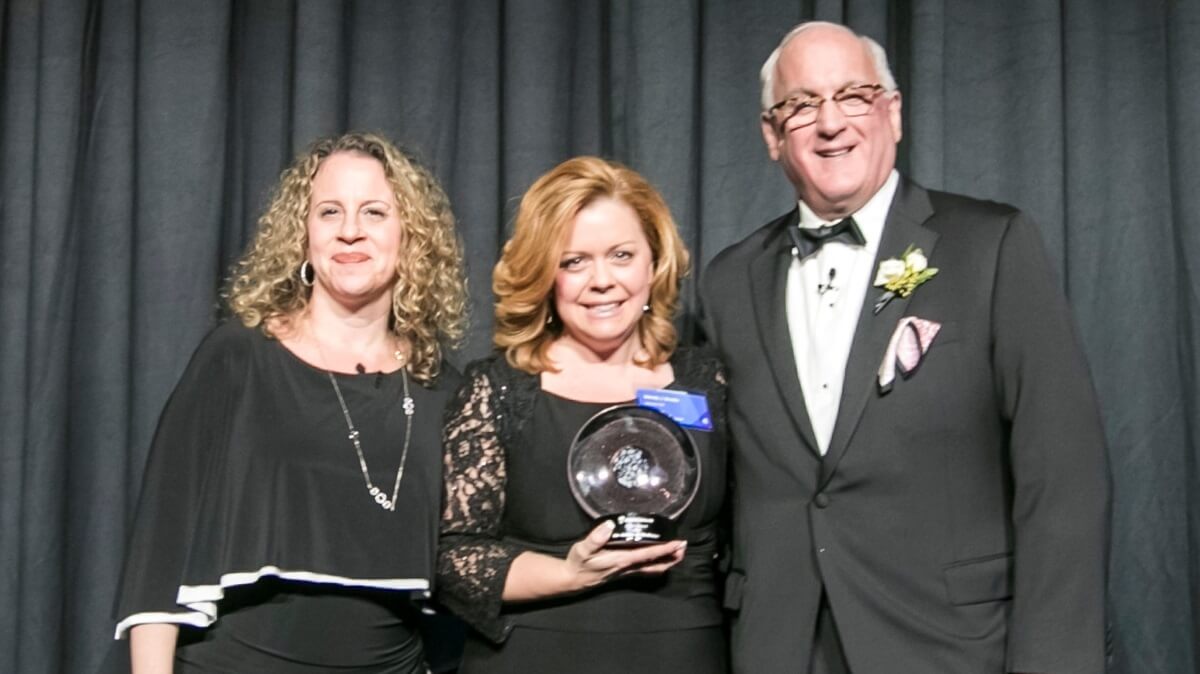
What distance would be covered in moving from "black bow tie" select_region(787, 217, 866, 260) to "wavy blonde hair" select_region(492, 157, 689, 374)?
9.8 inches

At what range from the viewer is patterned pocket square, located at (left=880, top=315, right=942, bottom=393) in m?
2.18

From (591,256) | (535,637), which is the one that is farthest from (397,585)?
(591,256)

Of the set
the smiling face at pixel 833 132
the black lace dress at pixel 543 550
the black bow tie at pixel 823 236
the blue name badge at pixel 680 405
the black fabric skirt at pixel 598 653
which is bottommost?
the black fabric skirt at pixel 598 653

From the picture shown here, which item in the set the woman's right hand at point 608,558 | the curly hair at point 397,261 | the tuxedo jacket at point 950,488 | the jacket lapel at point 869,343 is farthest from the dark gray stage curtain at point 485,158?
the woman's right hand at point 608,558

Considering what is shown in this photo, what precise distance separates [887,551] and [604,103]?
1.40 m

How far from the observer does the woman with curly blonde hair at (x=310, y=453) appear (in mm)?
2428

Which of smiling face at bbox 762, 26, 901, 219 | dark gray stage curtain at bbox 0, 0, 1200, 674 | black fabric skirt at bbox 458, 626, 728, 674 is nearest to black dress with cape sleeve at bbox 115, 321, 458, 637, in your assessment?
black fabric skirt at bbox 458, 626, 728, 674

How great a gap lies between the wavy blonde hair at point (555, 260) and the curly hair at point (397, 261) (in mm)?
199

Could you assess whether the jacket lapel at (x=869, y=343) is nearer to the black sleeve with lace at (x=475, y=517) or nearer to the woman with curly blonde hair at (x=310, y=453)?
the black sleeve with lace at (x=475, y=517)

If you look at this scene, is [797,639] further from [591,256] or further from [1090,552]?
[591,256]

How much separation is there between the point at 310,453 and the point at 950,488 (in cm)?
116

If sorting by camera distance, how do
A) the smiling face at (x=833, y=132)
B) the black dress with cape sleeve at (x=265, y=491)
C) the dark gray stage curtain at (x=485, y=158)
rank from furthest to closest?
1. the dark gray stage curtain at (x=485, y=158)
2. the black dress with cape sleeve at (x=265, y=491)
3. the smiling face at (x=833, y=132)

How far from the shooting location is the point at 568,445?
7.81 ft

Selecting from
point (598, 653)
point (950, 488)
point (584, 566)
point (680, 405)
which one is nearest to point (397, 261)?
point (680, 405)
